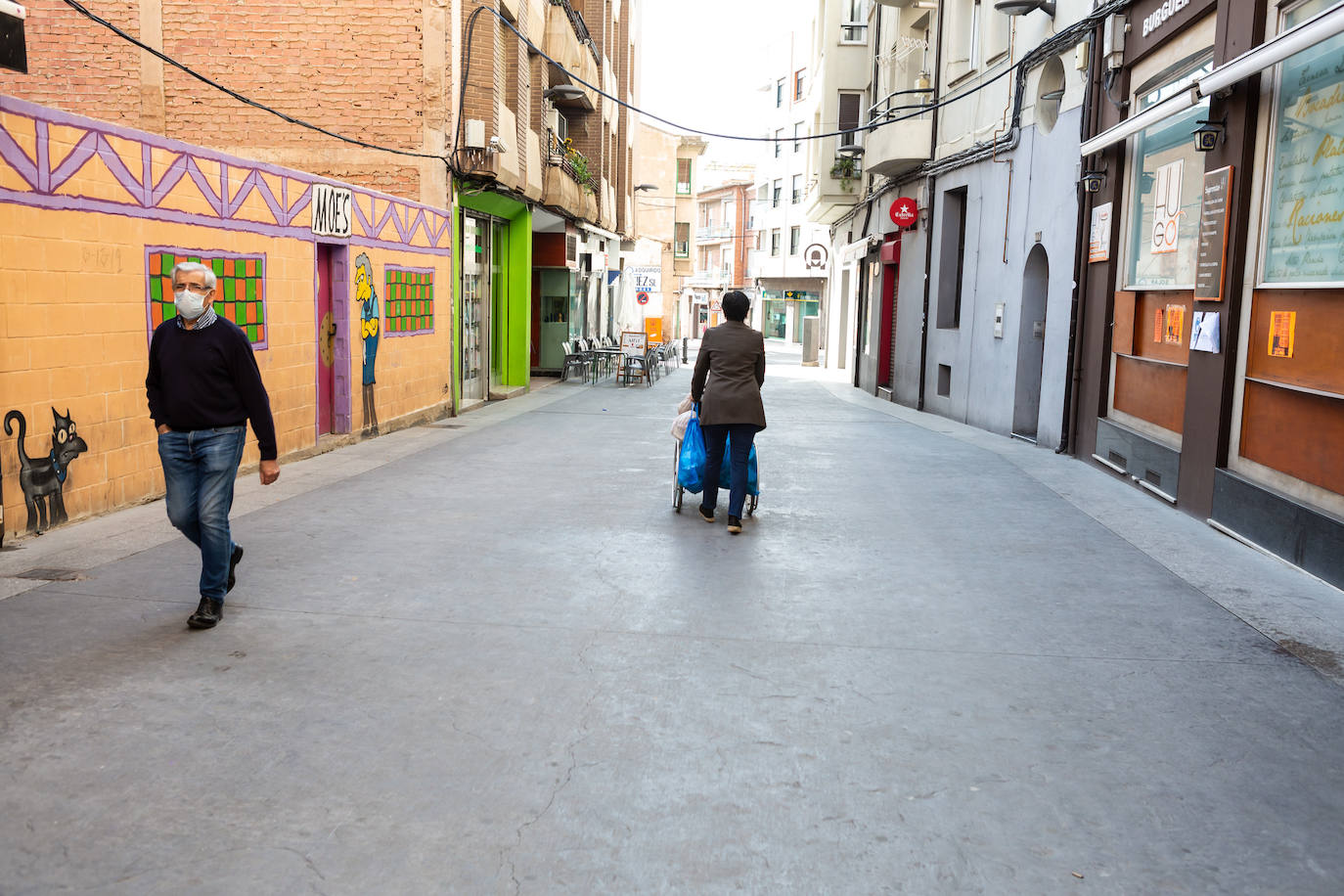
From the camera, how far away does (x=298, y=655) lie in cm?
539

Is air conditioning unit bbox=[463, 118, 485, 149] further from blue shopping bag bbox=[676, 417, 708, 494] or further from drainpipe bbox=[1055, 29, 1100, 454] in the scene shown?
blue shopping bag bbox=[676, 417, 708, 494]

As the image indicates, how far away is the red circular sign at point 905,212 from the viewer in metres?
22.6

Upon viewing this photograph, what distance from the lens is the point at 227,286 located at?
10.8 m

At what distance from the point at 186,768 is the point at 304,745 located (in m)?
0.41

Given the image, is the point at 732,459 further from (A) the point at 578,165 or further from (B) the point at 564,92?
(A) the point at 578,165

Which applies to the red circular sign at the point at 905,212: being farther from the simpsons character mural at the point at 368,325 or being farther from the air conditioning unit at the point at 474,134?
the simpsons character mural at the point at 368,325

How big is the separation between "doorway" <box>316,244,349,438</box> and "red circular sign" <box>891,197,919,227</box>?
41.1ft

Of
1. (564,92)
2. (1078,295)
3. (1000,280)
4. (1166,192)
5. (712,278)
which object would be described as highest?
(564,92)

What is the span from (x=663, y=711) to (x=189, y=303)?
3104mm

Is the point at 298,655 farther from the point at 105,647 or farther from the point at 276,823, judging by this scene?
the point at 276,823

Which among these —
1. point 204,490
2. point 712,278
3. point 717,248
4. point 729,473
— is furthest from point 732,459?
point 717,248

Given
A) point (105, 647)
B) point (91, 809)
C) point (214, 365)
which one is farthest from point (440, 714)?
point (214, 365)

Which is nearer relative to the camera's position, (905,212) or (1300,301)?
(1300,301)

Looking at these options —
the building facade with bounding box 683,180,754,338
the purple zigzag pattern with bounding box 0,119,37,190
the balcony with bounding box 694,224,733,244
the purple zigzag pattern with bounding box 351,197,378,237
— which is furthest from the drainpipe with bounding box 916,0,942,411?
the balcony with bounding box 694,224,733,244
